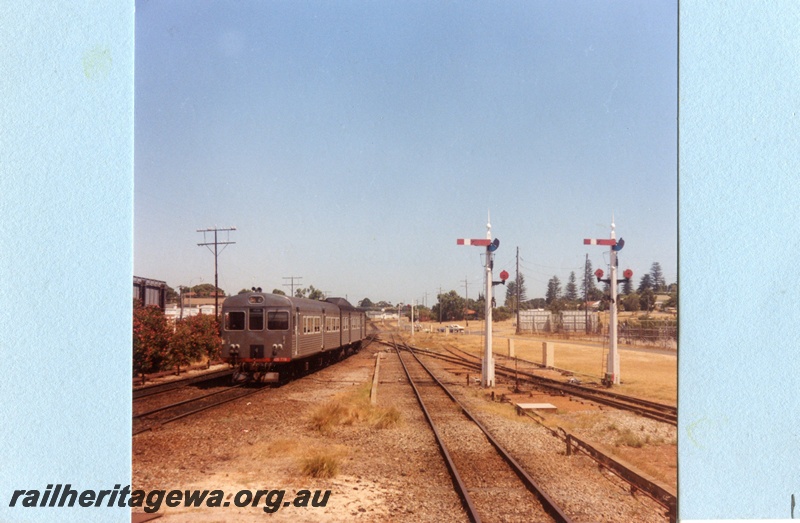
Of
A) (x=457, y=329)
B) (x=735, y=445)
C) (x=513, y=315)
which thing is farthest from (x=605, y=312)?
(x=457, y=329)

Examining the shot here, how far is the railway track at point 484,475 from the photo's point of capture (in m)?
6.16

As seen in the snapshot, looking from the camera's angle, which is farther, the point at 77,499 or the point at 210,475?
the point at 210,475

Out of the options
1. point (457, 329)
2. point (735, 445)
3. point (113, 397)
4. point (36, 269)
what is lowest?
point (457, 329)

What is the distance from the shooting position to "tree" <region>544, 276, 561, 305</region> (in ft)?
28.1

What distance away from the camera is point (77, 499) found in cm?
590

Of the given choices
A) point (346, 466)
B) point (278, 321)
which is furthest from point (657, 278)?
point (278, 321)

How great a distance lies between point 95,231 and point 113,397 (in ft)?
6.12

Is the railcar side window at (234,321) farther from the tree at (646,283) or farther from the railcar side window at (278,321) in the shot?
the tree at (646,283)

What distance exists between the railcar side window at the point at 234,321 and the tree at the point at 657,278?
37.4 feet

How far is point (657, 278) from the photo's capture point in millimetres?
7195

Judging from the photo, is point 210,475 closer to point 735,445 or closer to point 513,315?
point 735,445

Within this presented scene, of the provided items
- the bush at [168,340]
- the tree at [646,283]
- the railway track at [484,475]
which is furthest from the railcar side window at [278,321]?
the tree at [646,283]

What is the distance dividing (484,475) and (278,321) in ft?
30.2

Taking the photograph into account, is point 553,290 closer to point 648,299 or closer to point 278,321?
point 648,299
